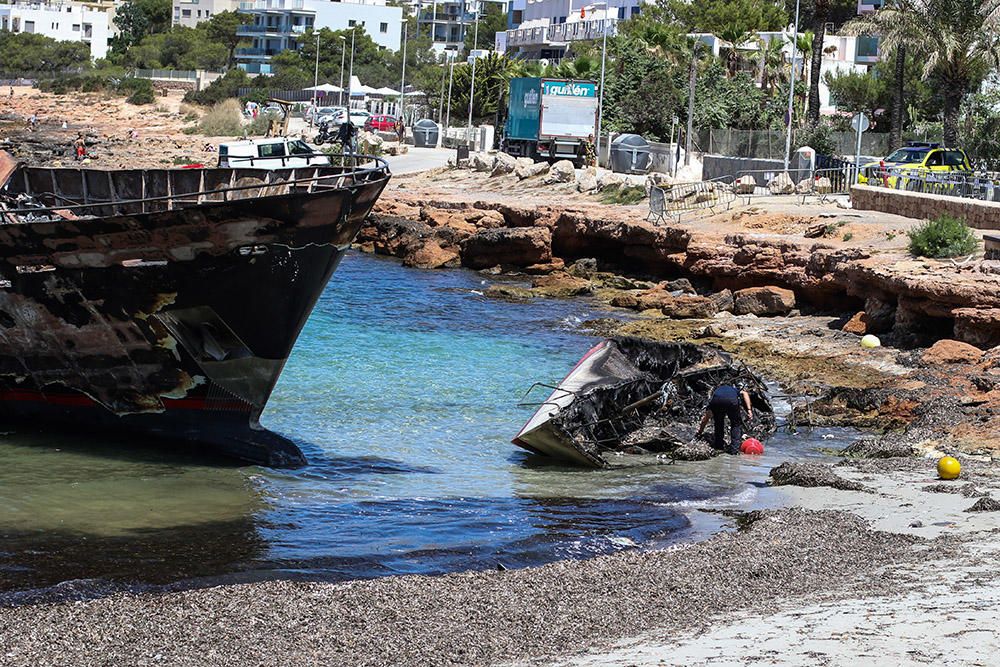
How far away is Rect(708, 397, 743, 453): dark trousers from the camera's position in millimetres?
16859

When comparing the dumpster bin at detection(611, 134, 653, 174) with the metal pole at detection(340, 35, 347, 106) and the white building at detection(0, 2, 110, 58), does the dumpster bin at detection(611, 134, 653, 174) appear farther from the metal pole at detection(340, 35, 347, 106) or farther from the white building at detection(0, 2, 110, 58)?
the white building at detection(0, 2, 110, 58)

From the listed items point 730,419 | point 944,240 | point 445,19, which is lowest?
point 730,419

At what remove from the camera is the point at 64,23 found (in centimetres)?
15738

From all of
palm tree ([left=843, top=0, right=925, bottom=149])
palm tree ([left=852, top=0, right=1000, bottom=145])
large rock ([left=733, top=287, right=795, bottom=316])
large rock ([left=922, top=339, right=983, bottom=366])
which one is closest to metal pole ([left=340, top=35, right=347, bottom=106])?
palm tree ([left=843, top=0, right=925, bottom=149])

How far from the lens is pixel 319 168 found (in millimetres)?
18156

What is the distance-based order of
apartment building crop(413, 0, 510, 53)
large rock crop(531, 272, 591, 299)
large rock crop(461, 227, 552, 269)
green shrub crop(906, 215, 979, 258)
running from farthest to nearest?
apartment building crop(413, 0, 510, 53) < large rock crop(461, 227, 552, 269) < large rock crop(531, 272, 591, 299) < green shrub crop(906, 215, 979, 258)

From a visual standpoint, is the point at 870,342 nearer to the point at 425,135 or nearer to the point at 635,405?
the point at 635,405

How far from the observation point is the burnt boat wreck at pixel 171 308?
15.5m

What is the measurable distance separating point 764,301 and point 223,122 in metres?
71.1

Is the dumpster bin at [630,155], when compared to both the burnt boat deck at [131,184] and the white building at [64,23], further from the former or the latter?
the white building at [64,23]

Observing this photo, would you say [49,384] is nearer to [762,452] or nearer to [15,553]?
[15,553]

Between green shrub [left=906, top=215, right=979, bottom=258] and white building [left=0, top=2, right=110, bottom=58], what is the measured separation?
467 feet

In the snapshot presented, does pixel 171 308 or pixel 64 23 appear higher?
pixel 64 23

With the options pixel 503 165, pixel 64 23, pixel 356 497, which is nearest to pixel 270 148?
pixel 503 165
